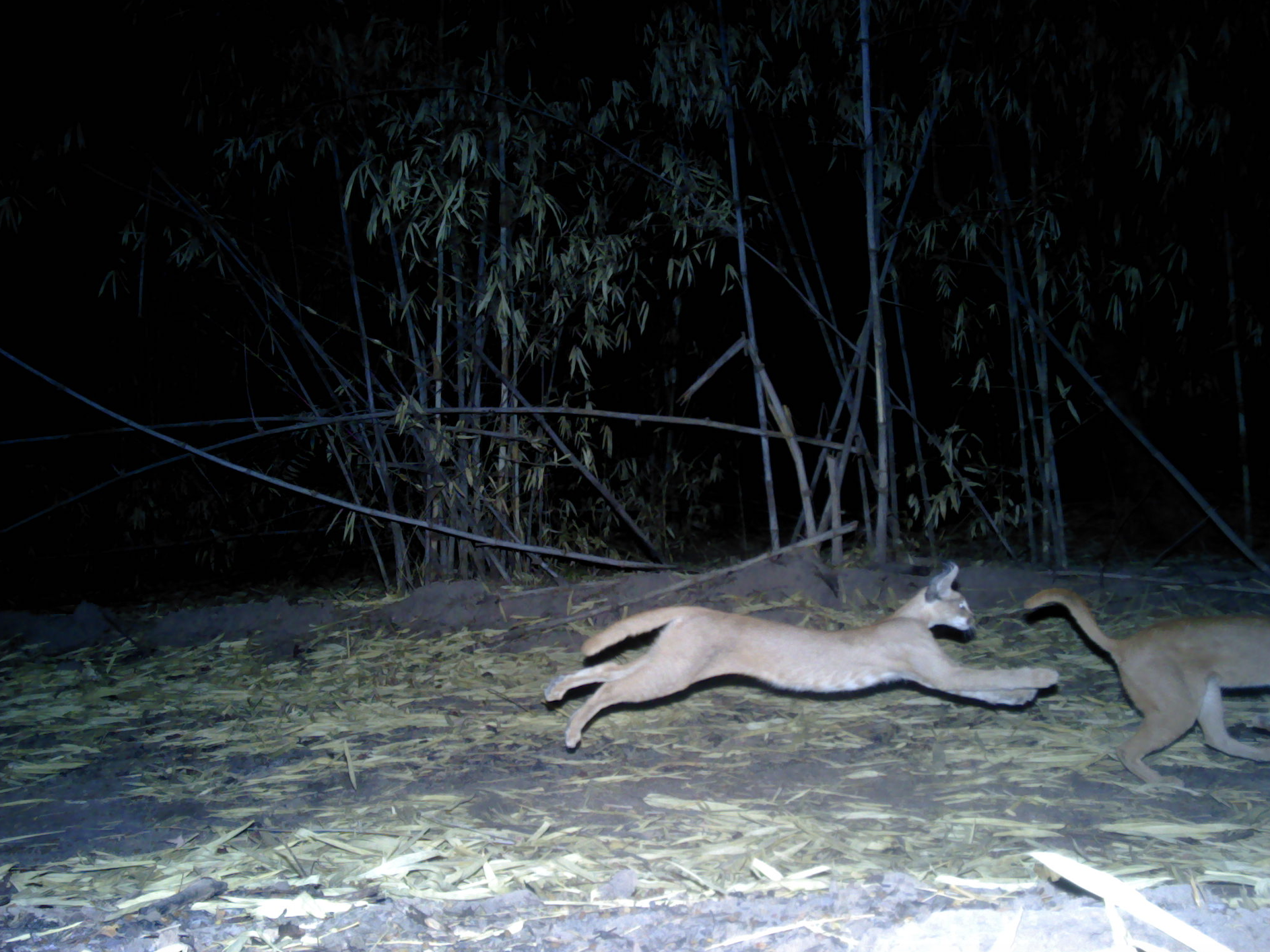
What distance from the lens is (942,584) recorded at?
3340 mm

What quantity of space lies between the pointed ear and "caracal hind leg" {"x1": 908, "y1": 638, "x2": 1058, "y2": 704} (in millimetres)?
158

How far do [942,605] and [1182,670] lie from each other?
2.41 ft

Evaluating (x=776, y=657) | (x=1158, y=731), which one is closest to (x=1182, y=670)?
(x=1158, y=731)

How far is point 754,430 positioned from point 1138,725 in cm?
212

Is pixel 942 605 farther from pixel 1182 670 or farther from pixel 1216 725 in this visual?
pixel 1216 725

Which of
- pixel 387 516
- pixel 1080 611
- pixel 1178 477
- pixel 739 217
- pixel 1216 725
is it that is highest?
pixel 739 217

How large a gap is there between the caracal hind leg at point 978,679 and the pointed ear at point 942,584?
0.16 metres

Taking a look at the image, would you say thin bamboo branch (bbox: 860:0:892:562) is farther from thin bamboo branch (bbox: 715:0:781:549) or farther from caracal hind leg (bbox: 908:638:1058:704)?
caracal hind leg (bbox: 908:638:1058:704)

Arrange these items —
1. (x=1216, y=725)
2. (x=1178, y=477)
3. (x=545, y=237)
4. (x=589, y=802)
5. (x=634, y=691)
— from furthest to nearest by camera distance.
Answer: (x=545, y=237)
(x=1178, y=477)
(x=634, y=691)
(x=1216, y=725)
(x=589, y=802)

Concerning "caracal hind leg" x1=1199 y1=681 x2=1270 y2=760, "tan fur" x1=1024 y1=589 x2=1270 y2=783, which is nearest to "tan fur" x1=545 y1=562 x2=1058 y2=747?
"tan fur" x1=1024 y1=589 x2=1270 y2=783

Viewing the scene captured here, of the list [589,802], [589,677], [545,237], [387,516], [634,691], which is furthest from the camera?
[545,237]

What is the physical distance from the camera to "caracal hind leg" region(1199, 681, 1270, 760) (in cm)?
309

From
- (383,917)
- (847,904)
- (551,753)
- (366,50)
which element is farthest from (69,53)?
(847,904)

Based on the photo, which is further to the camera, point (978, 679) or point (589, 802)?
point (978, 679)
